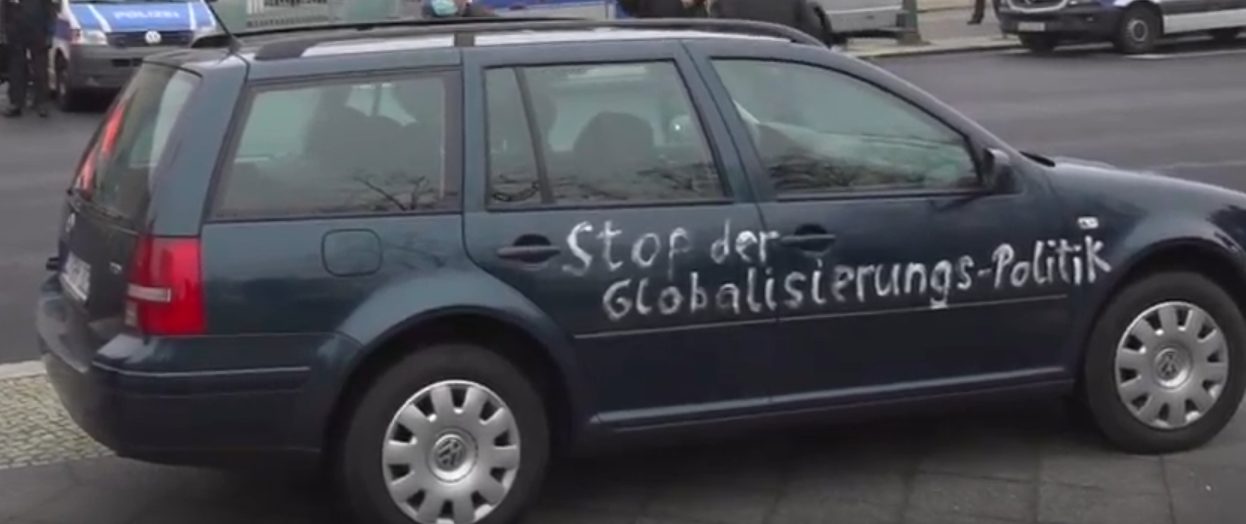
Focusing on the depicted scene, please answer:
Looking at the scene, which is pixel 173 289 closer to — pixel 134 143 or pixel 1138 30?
pixel 134 143

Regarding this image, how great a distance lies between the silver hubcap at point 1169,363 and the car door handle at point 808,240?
1.11 metres

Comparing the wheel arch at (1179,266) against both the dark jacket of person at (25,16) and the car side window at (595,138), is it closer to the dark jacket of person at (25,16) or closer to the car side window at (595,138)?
the car side window at (595,138)

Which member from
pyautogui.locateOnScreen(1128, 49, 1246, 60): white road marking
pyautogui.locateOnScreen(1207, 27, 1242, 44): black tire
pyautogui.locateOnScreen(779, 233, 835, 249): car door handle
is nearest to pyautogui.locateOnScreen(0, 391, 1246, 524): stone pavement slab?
pyautogui.locateOnScreen(779, 233, 835, 249): car door handle

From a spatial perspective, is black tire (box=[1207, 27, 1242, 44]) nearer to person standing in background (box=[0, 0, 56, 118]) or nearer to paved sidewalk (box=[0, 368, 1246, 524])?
person standing in background (box=[0, 0, 56, 118])

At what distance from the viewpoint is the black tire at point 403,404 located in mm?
5500

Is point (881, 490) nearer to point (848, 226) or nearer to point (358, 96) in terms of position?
point (848, 226)

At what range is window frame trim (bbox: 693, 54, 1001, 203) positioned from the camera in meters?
5.91

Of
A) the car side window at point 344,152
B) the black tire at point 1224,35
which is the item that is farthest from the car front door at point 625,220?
the black tire at point 1224,35

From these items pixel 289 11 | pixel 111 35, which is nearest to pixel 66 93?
pixel 111 35

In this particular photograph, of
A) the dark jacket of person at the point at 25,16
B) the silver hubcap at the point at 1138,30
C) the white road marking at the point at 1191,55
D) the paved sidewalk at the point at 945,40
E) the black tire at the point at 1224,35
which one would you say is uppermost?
the dark jacket of person at the point at 25,16

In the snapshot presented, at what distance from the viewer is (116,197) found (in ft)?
18.8

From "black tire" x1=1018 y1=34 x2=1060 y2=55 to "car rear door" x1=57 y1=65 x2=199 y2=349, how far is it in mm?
21355

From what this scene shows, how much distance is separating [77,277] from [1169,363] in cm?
340

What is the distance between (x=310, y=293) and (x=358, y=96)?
594mm
